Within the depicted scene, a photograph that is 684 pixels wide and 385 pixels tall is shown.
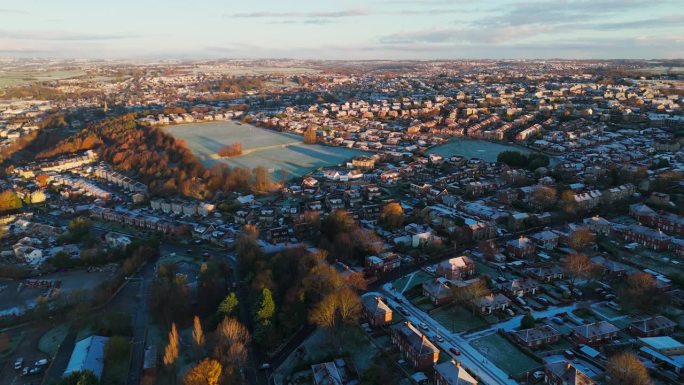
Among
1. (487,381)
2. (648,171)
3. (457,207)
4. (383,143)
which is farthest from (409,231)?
(383,143)

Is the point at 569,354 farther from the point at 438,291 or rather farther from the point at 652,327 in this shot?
the point at 438,291

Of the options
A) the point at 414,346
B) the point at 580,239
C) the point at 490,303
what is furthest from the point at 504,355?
the point at 580,239

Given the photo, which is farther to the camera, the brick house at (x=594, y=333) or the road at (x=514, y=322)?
the road at (x=514, y=322)

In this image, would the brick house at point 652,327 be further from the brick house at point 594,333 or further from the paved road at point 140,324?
the paved road at point 140,324

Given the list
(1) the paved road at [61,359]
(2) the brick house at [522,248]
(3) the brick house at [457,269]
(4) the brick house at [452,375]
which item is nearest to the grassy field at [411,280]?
(3) the brick house at [457,269]

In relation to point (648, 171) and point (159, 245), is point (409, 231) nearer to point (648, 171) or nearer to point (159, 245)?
point (159, 245)

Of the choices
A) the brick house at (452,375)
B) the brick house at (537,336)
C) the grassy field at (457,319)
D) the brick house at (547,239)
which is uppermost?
the brick house at (547,239)

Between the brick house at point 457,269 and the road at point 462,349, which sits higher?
the brick house at point 457,269
